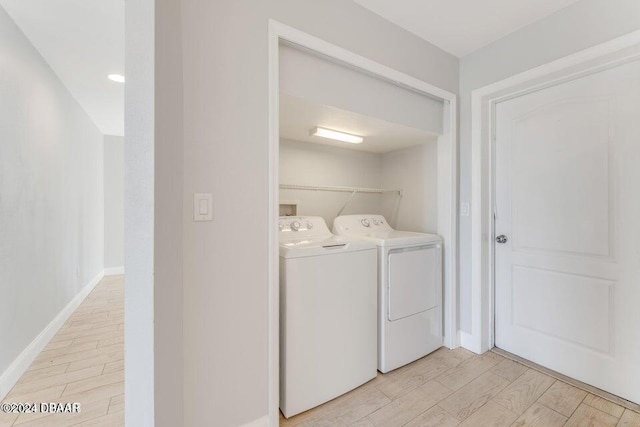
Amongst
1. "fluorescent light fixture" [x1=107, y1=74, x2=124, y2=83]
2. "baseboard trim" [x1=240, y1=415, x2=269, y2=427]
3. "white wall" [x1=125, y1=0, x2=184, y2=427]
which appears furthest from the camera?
"fluorescent light fixture" [x1=107, y1=74, x2=124, y2=83]

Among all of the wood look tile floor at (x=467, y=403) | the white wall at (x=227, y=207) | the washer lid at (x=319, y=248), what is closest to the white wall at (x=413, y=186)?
the washer lid at (x=319, y=248)

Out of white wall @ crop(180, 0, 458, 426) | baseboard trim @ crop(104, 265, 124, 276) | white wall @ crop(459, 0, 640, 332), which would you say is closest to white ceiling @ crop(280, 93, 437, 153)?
white wall @ crop(180, 0, 458, 426)

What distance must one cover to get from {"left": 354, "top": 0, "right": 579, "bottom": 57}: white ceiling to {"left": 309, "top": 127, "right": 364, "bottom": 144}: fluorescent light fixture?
0.81 metres

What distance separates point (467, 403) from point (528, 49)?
7.78 feet

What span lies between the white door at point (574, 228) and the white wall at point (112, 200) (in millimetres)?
5793

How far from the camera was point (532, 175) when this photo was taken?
195cm

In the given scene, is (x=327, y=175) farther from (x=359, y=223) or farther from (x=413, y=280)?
(x=413, y=280)

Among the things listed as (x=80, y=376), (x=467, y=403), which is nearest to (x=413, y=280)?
(x=467, y=403)

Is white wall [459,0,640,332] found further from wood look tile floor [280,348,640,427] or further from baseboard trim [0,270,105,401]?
baseboard trim [0,270,105,401]

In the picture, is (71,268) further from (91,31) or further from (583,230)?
(583,230)

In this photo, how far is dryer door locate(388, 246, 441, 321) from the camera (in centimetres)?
185

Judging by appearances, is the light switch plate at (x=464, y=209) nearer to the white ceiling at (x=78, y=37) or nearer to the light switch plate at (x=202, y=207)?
the light switch plate at (x=202, y=207)

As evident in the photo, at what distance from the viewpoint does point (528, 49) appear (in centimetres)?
187

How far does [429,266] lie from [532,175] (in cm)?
100
